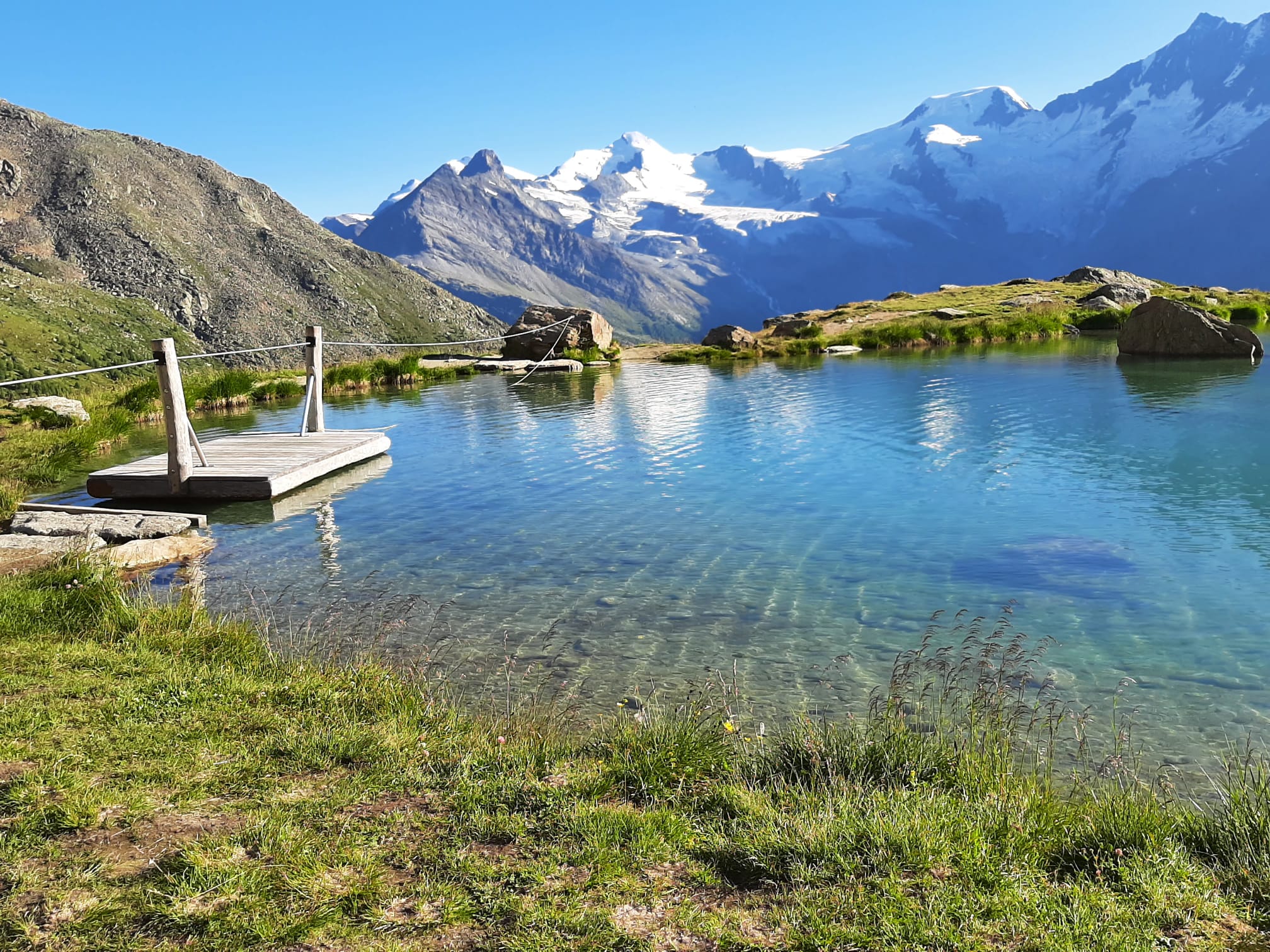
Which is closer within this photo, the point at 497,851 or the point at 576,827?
the point at 497,851

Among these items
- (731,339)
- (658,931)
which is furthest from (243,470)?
(731,339)

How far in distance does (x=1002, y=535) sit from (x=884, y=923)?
30.0 feet

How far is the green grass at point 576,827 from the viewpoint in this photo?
388cm

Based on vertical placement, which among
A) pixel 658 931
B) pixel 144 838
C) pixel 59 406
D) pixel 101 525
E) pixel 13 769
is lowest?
pixel 658 931

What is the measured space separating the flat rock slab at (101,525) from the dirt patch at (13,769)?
7.71 meters

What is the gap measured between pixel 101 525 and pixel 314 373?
7.96 m

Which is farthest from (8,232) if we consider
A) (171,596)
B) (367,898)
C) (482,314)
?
(367,898)

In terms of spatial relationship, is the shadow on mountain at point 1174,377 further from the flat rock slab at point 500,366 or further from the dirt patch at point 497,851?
the flat rock slab at point 500,366

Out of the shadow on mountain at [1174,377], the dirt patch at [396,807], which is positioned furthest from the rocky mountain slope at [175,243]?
the dirt patch at [396,807]

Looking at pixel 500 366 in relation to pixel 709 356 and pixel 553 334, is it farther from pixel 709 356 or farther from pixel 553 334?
pixel 709 356

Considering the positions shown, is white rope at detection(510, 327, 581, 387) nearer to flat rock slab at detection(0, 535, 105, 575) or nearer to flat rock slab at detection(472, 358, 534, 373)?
flat rock slab at detection(472, 358, 534, 373)

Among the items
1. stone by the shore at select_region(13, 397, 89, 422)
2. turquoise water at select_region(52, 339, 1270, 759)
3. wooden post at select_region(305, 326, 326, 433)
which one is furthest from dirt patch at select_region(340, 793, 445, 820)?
stone by the shore at select_region(13, 397, 89, 422)

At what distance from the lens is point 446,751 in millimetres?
5727

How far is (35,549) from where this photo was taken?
10.8m
